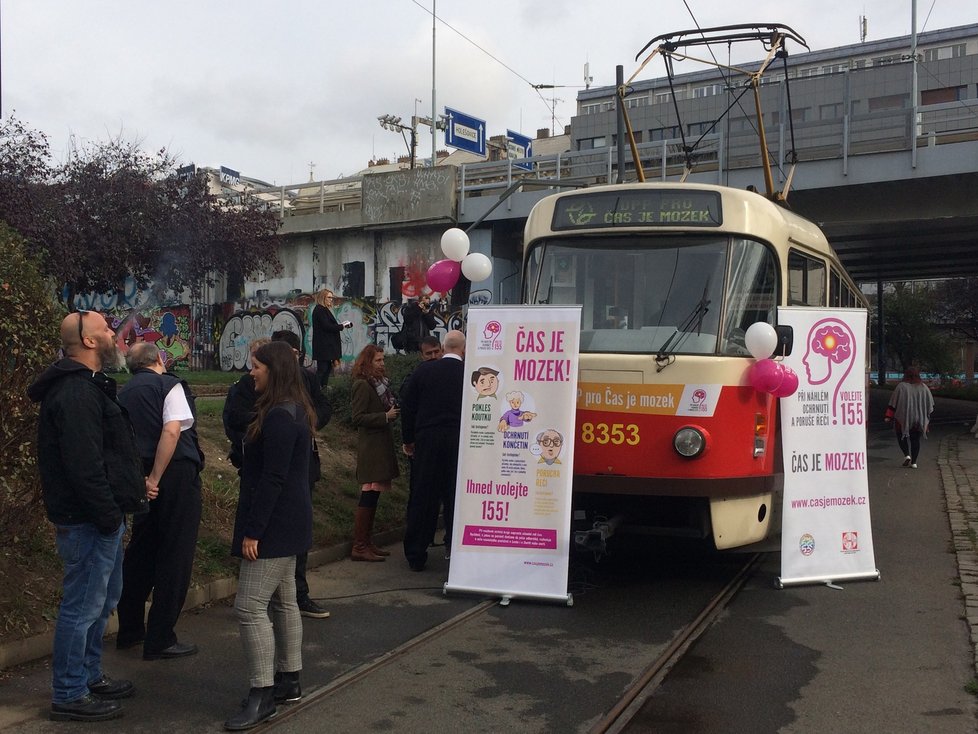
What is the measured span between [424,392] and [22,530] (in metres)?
3.39

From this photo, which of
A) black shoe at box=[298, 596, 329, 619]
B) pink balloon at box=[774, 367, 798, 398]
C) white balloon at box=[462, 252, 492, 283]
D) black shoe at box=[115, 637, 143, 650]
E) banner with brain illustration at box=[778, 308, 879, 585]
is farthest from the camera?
white balloon at box=[462, 252, 492, 283]

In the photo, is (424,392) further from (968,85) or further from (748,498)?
(968,85)

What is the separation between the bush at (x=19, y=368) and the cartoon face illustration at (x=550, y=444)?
3410 millimetres

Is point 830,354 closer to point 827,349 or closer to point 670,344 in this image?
point 827,349

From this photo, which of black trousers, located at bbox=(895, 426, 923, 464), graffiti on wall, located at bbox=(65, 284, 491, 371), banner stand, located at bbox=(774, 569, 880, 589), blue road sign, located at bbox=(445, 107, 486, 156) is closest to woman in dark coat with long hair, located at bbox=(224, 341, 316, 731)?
banner stand, located at bbox=(774, 569, 880, 589)

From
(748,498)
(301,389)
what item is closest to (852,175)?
(748,498)

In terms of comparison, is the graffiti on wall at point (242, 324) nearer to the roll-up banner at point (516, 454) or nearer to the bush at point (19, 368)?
the roll-up banner at point (516, 454)

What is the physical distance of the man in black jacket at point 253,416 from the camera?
680 centimetres

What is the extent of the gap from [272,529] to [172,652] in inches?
62.7

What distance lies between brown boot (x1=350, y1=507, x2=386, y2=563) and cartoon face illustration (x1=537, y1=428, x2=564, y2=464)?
207 centimetres

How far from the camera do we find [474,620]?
7098mm

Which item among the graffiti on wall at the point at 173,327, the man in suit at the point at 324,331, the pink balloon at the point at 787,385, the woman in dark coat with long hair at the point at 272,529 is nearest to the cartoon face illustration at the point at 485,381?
the pink balloon at the point at 787,385

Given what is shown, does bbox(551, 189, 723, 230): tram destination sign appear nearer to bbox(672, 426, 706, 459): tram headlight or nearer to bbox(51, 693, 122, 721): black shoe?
bbox(672, 426, 706, 459): tram headlight

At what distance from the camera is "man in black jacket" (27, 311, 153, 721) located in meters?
4.88
